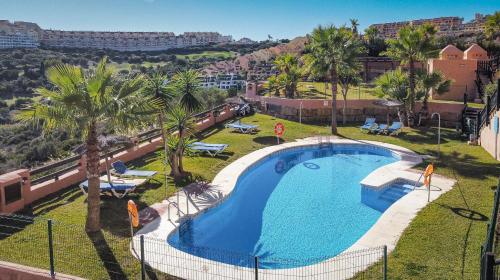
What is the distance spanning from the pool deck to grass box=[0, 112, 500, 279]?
1.28ft

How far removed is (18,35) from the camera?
130m

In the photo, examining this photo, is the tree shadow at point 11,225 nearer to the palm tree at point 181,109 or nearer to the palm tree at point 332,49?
the palm tree at point 181,109

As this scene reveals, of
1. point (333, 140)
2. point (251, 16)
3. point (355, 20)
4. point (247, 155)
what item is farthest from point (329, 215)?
point (251, 16)

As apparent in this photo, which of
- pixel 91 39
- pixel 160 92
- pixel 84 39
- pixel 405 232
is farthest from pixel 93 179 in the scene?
pixel 91 39

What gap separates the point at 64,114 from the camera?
10148 millimetres

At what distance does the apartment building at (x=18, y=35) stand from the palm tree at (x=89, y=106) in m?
Result: 126

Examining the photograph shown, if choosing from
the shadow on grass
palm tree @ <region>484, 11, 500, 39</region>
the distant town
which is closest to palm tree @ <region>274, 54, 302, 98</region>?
the shadow on grass

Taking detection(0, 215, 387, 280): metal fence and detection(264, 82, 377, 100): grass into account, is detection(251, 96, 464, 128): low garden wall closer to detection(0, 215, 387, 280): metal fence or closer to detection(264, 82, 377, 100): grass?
detection(264, 82, 377, 100): grass

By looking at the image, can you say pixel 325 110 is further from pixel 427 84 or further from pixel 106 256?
pixel 106 256

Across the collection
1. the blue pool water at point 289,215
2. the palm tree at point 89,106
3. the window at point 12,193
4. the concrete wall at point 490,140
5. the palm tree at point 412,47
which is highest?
the palm tree at point 412,47

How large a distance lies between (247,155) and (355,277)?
11.4 metres

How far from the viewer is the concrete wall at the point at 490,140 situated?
17788 millimetres

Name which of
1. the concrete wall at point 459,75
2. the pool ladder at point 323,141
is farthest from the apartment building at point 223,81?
the pool ladder at point 323,141

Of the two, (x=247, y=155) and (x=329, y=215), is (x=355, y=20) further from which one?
(x=329, y=215)
